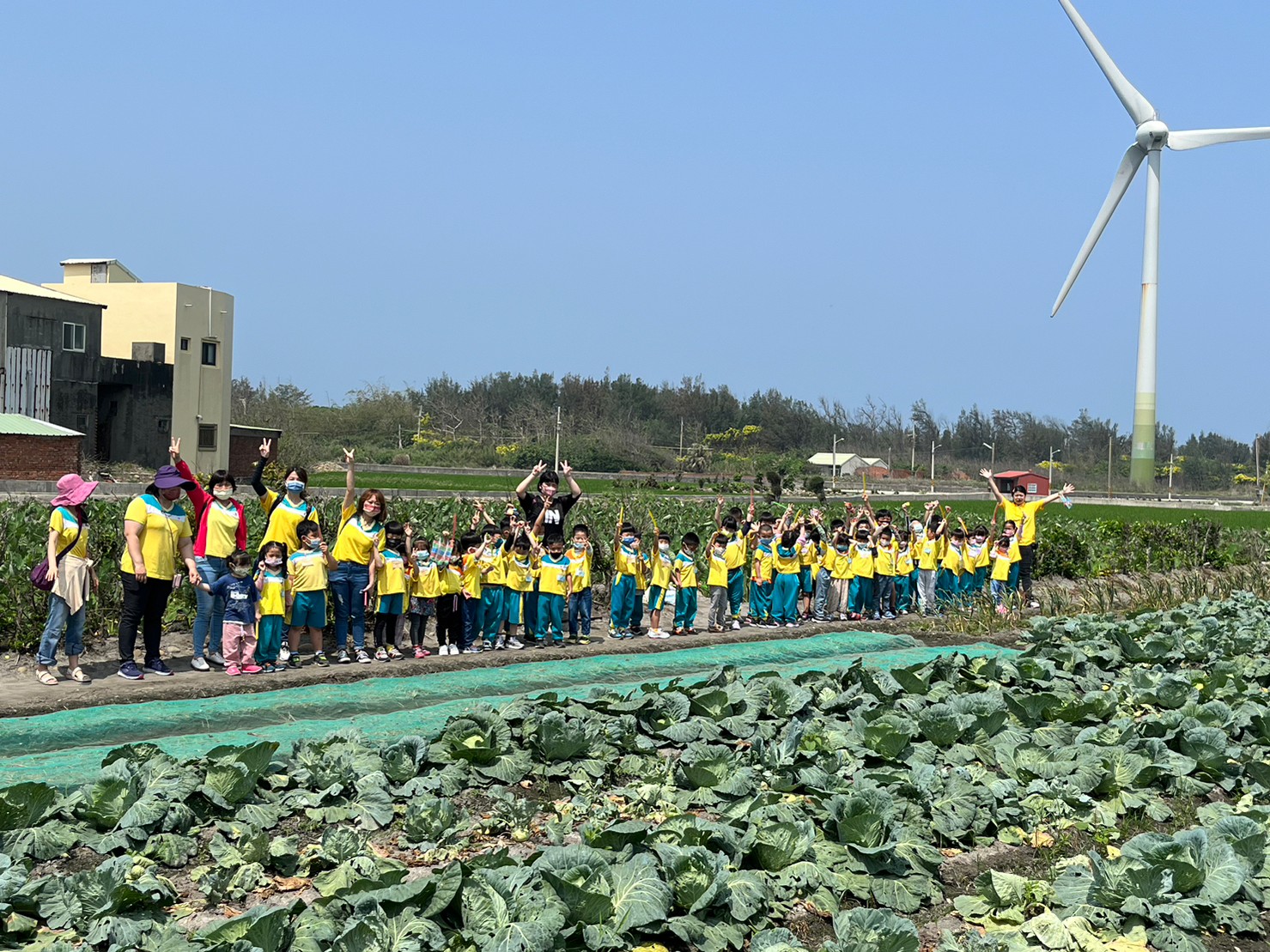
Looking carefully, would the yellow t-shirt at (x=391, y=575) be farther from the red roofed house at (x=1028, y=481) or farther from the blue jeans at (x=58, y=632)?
the red roofed house at (x=1028, y=481)

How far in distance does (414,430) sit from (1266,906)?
2853 inches

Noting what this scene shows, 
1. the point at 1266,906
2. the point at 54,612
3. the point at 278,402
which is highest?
the point at 278,402

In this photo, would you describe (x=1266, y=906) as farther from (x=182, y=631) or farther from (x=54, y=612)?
(x=182, y=631)

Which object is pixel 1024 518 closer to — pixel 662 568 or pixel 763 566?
pixel 763 566

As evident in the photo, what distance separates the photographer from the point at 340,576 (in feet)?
36.8

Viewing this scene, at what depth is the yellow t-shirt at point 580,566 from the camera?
12.9 metres

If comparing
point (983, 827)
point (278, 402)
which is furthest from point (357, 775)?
point (278, 402)

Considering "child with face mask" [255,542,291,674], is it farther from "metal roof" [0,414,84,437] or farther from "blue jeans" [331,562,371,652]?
"metal roof" [0,414,84,437]

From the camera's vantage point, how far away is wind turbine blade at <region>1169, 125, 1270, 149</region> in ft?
122

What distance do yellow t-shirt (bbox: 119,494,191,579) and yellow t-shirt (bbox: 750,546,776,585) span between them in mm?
7086

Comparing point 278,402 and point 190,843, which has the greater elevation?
point 278,402

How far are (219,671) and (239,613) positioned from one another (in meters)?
0.54

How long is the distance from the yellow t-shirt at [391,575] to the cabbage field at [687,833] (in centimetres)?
406

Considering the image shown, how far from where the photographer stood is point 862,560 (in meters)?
15.4
